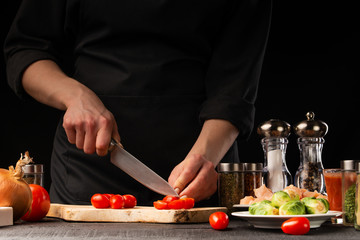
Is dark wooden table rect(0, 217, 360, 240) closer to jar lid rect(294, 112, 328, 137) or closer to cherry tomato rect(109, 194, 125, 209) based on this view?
cherry tomato rect(109, 194, 125, 209)

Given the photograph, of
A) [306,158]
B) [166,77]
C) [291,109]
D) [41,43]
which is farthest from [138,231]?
[291,109]

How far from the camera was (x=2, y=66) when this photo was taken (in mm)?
3098

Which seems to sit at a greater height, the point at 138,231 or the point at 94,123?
the point at 94,123

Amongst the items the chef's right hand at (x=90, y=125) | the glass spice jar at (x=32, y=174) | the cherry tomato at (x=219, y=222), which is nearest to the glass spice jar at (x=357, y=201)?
the cherry tomato at (x=219, y=222)

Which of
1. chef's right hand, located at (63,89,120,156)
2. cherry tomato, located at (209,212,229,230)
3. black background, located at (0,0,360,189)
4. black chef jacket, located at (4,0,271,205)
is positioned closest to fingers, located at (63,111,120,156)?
chef's right hand, located at (63,89,120,156)

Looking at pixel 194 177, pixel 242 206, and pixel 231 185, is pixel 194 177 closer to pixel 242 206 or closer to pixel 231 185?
pixel 231 185

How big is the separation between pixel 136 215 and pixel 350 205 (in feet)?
1.54

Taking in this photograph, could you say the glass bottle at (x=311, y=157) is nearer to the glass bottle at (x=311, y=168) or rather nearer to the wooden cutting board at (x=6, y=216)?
the glass bottle at (x=311, y=168)

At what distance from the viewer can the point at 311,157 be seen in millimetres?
1530

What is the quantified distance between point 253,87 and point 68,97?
2.09 ft

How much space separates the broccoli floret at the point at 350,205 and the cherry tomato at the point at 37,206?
69 centimetres

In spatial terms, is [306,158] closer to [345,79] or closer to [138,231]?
[138,231]

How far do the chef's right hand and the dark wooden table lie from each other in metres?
0.32

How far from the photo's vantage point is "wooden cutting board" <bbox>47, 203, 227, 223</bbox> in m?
1.22
